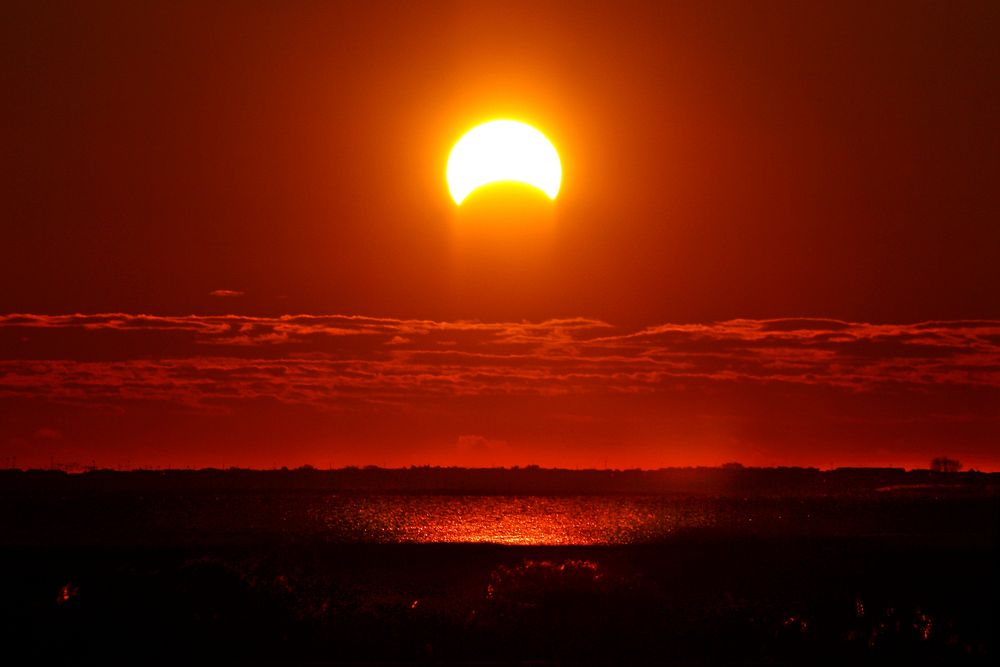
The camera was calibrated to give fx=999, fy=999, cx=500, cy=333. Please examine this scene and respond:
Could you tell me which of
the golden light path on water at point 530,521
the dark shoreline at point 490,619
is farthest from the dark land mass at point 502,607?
the golden light path on water at point 530,521

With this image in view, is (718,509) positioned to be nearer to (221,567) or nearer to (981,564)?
(981,564)

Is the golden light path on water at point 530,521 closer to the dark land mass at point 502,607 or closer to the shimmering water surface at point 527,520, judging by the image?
the shimmering water surface at point 527,520

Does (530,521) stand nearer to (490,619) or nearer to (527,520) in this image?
(527,520)

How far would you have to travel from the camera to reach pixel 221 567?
3047 cm

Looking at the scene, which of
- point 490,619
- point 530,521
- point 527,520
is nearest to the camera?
point 490,619

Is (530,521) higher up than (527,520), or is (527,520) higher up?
(527,520)

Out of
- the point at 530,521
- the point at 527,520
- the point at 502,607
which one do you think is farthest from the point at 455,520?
the point at 502,607

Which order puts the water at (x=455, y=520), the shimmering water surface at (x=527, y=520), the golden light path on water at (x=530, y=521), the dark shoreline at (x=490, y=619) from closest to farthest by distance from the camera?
the dark shoreline at (x=490, y=619), the golden light path on water at (x=530, y=521), the water at (x=455, y=520), the shimmering water surface at (x=527, y=520)

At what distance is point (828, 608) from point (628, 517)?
8696cm

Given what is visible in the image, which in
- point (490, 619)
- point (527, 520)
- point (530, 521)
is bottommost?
point (490, 619)

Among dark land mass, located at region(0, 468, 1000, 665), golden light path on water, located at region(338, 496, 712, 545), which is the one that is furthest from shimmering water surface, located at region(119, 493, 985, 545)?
dark land mass, located at region(0, 468, 1000, 665)

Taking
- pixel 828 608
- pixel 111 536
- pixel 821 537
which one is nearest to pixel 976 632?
pixel 828 608

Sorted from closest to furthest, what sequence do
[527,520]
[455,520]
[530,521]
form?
[530,521]
[527,520]
[455,520]

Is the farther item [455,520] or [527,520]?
[455,520]
